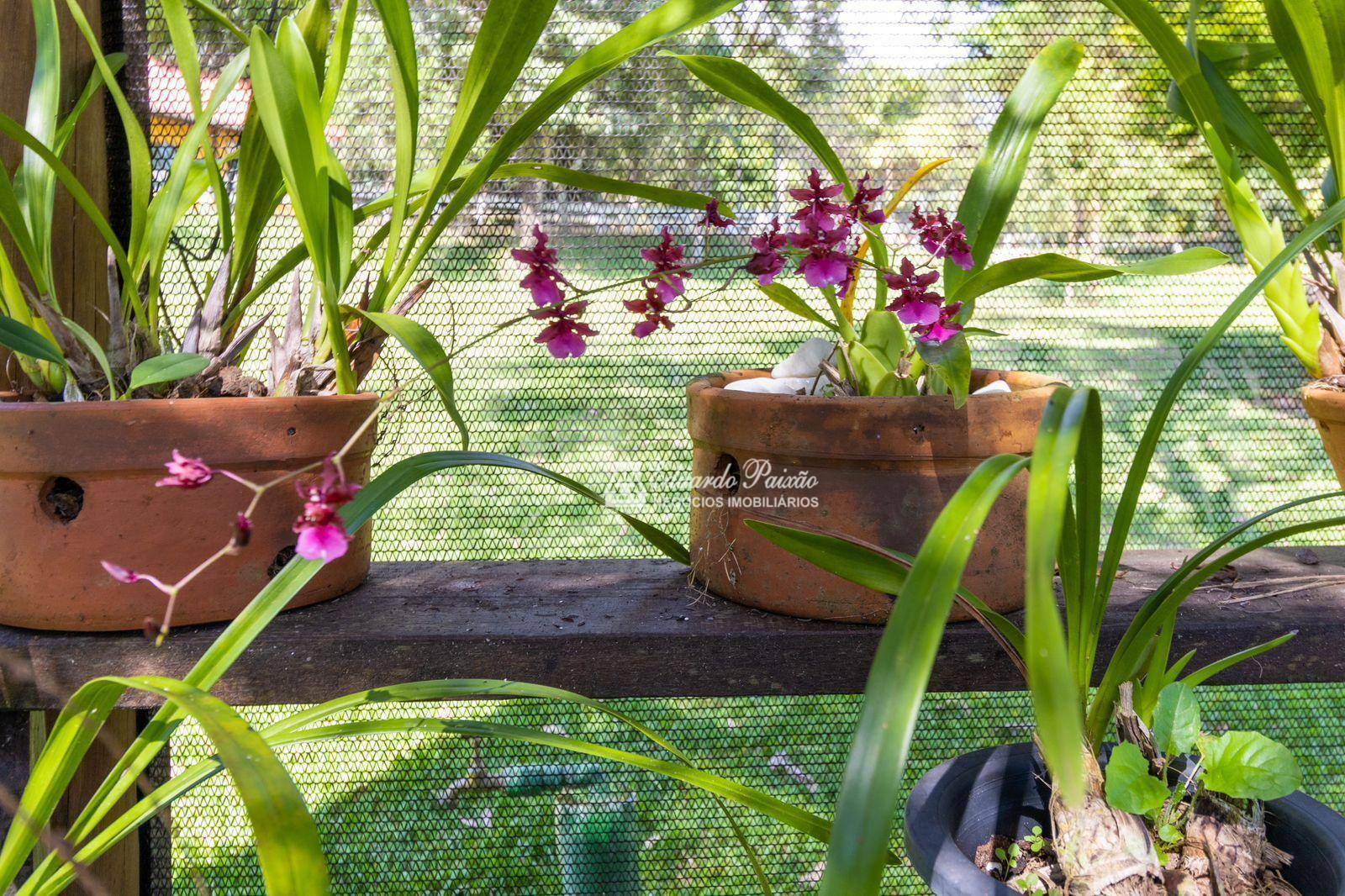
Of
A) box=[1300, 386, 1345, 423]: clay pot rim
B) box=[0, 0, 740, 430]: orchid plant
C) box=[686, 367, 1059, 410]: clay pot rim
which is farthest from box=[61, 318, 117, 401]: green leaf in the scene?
box=[1300, 386, 1345, 423]: clay pot rim

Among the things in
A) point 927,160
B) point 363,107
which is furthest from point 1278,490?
point 363,107

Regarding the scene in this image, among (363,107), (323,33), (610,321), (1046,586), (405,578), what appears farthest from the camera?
(610,321)

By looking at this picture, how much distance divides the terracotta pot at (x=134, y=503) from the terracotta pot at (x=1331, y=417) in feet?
3.03

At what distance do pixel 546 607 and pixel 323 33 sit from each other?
556 millimetres

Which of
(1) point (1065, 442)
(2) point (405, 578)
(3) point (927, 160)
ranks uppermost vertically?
(3) point (927, 160)

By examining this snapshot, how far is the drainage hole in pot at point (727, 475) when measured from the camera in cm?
85

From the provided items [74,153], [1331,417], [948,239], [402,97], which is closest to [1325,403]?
[1331,417]

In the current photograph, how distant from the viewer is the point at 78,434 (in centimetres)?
73

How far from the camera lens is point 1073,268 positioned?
0.71 metres

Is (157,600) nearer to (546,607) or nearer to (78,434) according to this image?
(78,434)

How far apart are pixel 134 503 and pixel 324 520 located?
0.38 m

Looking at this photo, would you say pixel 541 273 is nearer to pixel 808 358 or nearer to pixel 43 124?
pixel 808 358

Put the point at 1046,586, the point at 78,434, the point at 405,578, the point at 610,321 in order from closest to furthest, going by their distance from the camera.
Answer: the point at 1046,586 → the point at 78,434 → the point at 405,578 → the point at 610,321

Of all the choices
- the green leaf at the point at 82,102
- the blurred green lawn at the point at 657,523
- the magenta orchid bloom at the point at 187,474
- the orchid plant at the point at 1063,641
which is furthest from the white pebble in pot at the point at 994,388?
the green leaf at the point at 82,102
